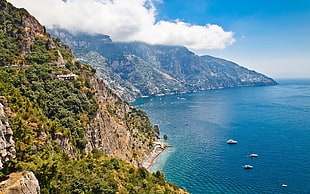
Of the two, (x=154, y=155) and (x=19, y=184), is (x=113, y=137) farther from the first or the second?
(x=19, y=184)

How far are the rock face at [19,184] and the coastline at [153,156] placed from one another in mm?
75981

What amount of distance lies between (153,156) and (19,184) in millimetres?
91850

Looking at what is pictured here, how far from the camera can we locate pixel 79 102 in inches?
2717

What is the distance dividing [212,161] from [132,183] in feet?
198

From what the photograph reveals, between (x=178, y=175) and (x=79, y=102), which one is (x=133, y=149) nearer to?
(x=178, y=175)

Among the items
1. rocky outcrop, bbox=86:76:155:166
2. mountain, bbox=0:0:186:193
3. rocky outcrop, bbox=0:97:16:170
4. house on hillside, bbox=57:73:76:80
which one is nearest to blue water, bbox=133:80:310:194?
rocky outcrop, bbox=86:76:155:166

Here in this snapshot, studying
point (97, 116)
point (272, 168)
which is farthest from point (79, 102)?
point (272, 168)

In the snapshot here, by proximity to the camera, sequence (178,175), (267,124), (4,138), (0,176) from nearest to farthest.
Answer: (0,176)
(4,138)
(178,175)
(267,124)

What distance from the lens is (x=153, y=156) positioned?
107875 millimetres

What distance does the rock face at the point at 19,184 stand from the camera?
1908cm

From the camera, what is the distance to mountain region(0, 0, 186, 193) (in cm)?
2662

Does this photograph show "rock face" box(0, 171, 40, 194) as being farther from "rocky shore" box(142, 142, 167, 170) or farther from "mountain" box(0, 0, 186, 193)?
"rocky shore" box(142, 142, 167, 170)

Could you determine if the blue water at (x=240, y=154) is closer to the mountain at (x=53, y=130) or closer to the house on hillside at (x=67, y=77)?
the mountain at (x=53, y=130)

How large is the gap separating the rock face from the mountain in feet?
0.26
